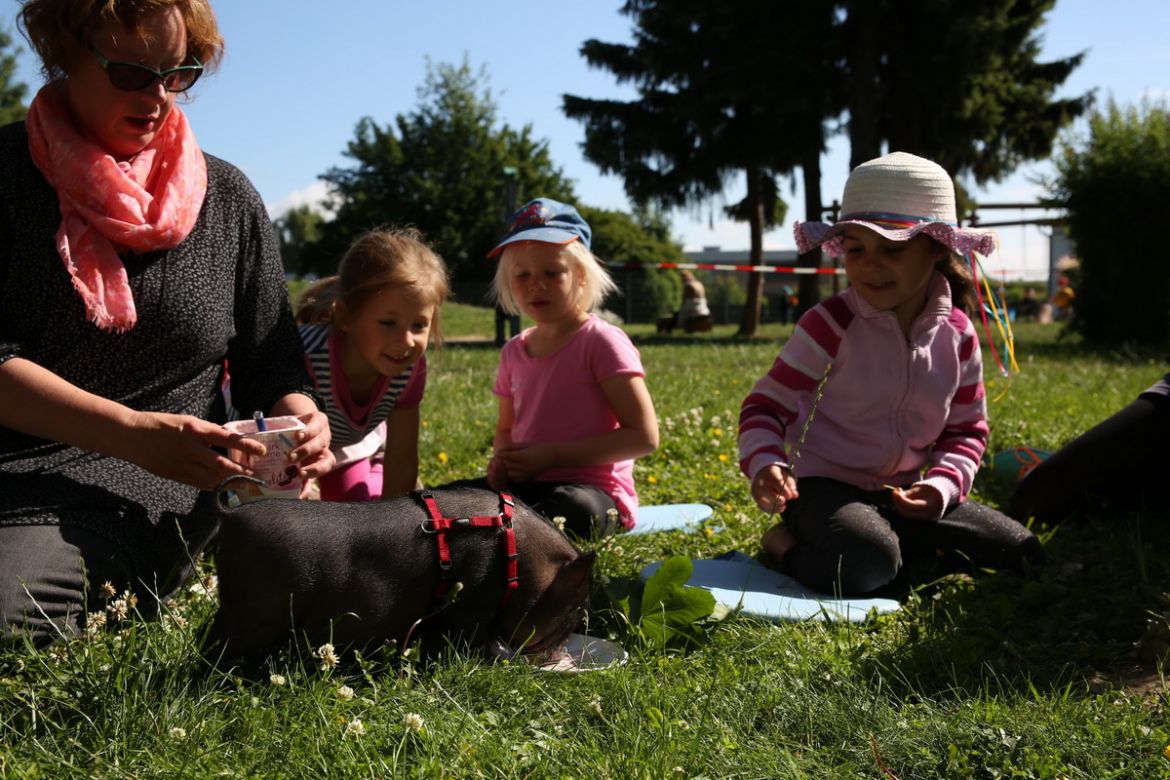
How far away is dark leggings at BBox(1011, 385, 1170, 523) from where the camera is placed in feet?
12.3

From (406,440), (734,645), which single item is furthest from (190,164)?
(734,645)

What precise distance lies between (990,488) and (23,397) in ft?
12.2

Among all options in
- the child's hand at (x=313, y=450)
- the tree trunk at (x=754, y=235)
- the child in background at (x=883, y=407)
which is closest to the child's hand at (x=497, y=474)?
the child in background at (x=883, y=407)

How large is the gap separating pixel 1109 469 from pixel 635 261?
32.2 metres

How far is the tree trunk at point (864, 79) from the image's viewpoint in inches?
723

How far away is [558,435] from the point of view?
3.94 meters

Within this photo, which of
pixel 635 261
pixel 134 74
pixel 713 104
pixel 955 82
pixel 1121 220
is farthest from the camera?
pixel 635 261

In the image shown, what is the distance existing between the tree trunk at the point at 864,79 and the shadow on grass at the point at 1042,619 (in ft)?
50.8

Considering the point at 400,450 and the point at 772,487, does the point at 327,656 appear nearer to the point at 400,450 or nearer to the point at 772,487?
the point at 772,487

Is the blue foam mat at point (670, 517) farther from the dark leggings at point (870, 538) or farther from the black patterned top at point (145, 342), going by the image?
the black patterned top at point (145, 342)

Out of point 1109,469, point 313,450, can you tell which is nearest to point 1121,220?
point 1109,469

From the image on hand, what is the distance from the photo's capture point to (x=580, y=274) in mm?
3949

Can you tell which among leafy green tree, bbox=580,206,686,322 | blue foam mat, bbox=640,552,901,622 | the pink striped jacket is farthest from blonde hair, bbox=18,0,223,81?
leafy green tree, bbox=580,206,686,322

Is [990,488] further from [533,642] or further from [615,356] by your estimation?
[533,642]
